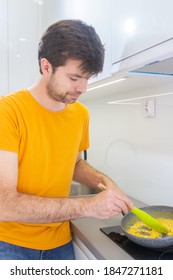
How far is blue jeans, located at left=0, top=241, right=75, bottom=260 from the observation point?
985mm

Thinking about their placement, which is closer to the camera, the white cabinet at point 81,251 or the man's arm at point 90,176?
the white cabinet at point 81,251

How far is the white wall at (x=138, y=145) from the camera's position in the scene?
1296 millimetres

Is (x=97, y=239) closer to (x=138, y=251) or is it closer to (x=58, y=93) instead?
(x=138, y=251)

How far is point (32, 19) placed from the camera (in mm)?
2021

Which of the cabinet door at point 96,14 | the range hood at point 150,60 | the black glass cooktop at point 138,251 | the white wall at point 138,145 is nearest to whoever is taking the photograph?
the range hood at point 150,60

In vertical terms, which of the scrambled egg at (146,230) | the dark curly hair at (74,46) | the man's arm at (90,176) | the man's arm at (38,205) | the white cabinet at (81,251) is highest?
the dark curly hair at (74,46)

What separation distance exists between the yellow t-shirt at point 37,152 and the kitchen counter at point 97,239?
7cm

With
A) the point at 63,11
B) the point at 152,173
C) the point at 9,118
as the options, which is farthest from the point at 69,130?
the point at 63,11

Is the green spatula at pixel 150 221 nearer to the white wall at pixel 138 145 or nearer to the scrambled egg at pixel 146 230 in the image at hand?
the scrambled egg at pixel 146 230

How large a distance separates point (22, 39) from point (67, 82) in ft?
4.01

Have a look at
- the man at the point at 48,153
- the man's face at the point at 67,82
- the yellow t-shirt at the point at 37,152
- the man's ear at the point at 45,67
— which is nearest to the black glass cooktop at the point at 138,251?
the man at the point at 48,153

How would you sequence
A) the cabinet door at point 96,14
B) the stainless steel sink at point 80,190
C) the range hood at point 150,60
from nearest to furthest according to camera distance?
the range hood at point 150,60 → the cabinet door at point 96,14 → the stainless steel sink at point 80,190

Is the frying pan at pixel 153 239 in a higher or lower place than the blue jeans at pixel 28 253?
higher

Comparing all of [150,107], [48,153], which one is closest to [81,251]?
[48,153]
